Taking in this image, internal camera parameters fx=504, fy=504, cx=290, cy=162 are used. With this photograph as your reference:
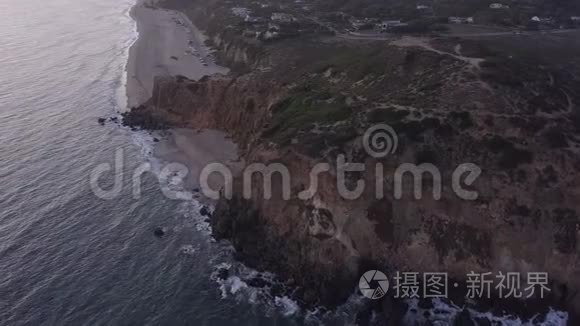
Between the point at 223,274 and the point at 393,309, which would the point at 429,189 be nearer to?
the point at 393,309

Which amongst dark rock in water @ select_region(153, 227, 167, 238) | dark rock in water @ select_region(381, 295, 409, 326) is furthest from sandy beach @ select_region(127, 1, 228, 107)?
dark rock in water @ select_region(381, 295, 409, 326)

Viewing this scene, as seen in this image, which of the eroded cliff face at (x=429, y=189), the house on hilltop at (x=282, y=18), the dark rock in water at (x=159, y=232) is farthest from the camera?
the house on hilltop at (x=282, y=18)

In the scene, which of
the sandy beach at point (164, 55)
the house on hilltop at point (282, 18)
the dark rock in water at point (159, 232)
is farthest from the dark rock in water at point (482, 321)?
the house on hilltop at point (282, 18)

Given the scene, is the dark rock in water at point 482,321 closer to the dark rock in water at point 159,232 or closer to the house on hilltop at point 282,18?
the dark rock in water at point 159,232

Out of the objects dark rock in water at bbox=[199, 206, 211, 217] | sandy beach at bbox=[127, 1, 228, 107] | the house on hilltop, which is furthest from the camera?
the house on hilltop

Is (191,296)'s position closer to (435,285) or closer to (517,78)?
(435,285)

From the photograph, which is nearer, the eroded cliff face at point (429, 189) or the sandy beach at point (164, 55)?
the eroded cliff face at point (429, 189)

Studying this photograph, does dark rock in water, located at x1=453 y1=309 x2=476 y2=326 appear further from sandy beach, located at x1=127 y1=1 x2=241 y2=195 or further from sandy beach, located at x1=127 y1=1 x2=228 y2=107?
sandy beach, located at x1=127 y1=1 x2=228 y2=107
